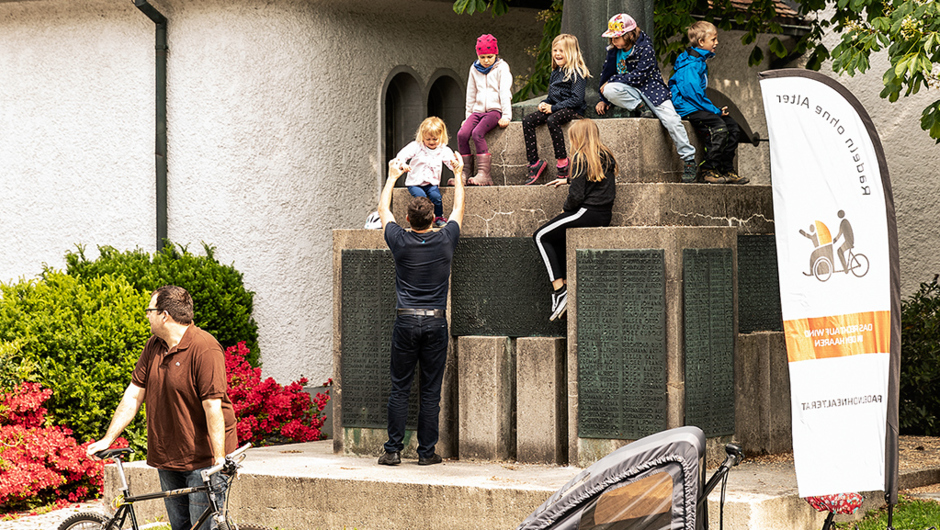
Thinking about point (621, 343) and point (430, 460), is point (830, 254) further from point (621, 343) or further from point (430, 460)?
point (430, 460)

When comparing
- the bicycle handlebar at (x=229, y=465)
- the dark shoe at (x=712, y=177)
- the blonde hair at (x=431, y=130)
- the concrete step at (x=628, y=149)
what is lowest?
the bicycle handlebar at (x=229, y=465)

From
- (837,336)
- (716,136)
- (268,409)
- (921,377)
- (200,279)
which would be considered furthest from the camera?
(200,279)

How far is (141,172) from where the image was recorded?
527 inches

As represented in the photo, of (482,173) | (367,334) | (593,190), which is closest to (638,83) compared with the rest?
(593,190)

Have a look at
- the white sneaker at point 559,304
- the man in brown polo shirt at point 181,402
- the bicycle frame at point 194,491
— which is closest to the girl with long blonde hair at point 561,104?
the white sneaker at point 559,304

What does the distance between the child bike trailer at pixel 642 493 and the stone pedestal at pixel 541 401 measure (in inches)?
139

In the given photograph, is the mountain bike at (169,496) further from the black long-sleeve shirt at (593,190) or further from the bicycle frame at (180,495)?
the black long-sleeve shirt at (593,190)

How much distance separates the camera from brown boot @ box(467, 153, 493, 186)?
930 centimetres

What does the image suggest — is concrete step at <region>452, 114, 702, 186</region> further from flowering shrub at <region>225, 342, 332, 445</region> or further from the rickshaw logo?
flowering shrub at <region>225, 342, 332, 445</region>

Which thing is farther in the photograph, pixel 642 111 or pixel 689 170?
pixel 642 111

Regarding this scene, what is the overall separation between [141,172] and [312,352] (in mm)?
2776

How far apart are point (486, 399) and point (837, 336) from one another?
294 centimetres

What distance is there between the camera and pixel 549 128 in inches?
359

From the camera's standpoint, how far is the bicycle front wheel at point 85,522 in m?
6.61
